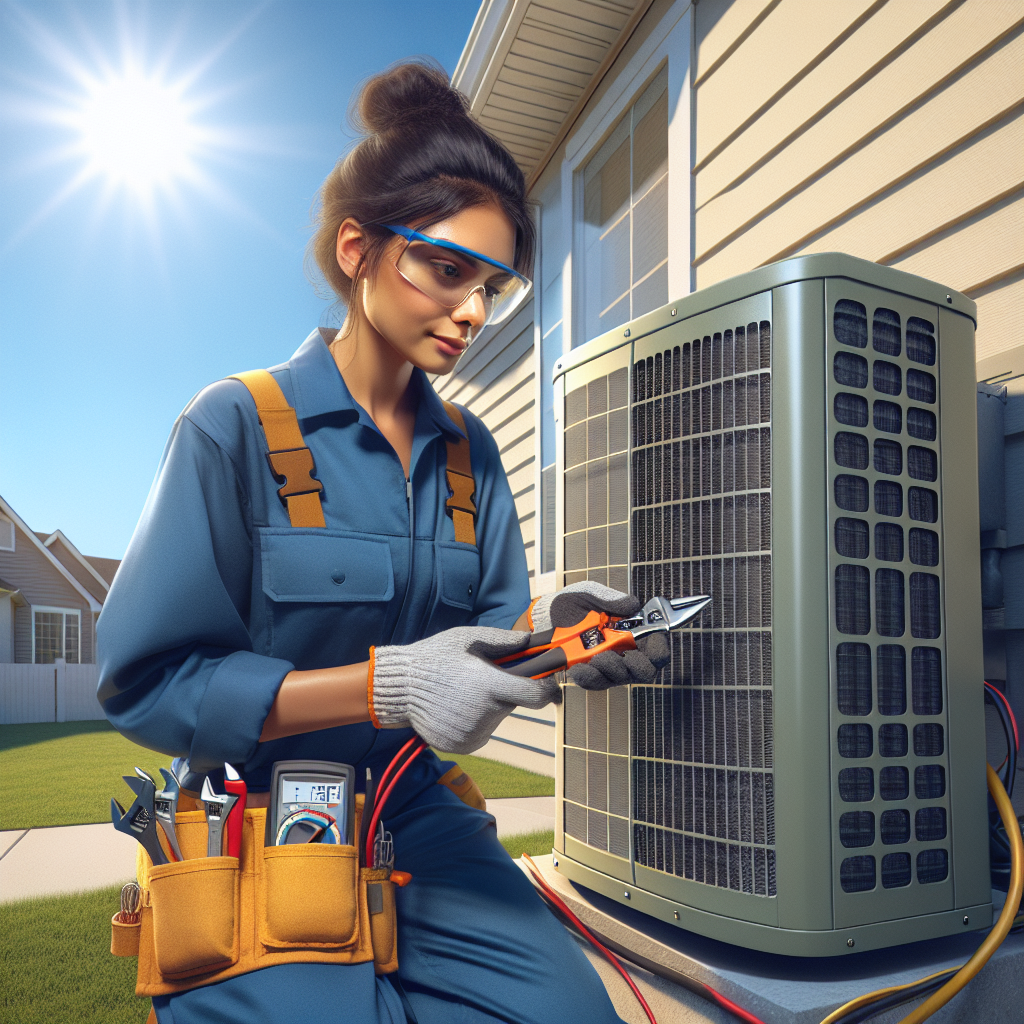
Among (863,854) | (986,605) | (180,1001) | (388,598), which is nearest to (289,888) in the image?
(180,1001)

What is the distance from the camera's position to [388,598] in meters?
1.31

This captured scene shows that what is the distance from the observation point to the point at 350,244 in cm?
135

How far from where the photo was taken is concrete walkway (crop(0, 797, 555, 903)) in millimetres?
2525

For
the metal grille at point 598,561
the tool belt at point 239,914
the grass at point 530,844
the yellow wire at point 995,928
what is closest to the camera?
the tool belt at point 239,914

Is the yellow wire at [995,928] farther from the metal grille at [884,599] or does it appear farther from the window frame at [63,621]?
the window frame at [63,621]

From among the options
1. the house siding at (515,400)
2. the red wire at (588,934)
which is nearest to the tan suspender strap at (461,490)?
the red wire at (588,934)

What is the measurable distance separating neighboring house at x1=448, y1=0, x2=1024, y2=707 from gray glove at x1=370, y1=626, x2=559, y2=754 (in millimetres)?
1191

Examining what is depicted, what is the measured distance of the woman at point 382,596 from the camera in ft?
3.57

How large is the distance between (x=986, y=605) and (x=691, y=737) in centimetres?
84

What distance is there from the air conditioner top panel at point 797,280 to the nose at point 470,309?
1.05 ft

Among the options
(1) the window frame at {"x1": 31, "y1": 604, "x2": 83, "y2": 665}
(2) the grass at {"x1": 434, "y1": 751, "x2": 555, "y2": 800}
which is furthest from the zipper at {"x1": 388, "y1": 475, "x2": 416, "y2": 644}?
(1) the window frame at {"x1": 31, "y1": 604, "x2": 83, "y2": 665}

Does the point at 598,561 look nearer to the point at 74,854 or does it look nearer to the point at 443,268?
the point at 443,268

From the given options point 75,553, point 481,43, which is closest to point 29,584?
point 75,553

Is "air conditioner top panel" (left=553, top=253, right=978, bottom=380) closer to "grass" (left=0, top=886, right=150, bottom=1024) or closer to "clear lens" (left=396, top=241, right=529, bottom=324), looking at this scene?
"clear lens" (left=396, top=241, right=529, bottom=324)
